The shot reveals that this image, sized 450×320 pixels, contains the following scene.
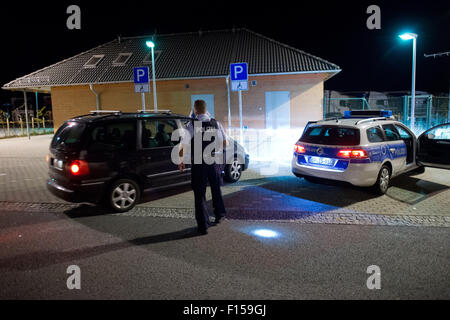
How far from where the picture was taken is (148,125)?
21.0 ft

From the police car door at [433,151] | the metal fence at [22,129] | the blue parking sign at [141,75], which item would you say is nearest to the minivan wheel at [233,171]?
the police car door at [433,151]

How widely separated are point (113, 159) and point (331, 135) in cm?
415

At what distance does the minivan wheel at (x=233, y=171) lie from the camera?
7.96 m

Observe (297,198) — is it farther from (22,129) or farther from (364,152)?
(22,129)

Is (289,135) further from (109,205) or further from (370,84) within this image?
(370,84)

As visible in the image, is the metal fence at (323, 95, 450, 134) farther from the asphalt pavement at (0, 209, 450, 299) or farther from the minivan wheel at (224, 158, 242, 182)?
the asphalt pavement at (0, 209, 450, 299)

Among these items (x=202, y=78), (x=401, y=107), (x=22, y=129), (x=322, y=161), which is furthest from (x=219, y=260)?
(x=22, y=129)

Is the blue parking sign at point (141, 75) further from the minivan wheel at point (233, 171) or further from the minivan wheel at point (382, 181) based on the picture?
the minivan wheel at point (382, 181)

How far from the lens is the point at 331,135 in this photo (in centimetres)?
667

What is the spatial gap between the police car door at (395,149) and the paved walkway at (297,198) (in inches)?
20.6

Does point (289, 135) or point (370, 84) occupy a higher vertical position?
point (370, 84)

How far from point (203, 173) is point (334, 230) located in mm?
2111
